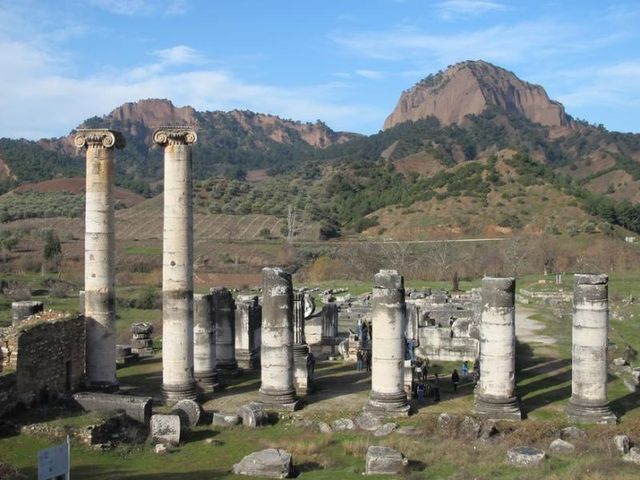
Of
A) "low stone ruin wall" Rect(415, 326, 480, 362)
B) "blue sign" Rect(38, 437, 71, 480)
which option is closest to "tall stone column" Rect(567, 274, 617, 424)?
"low stone ruin wall" Rect(415, 326, 480, 362)

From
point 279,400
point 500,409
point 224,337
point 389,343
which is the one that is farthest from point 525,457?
point 224,337


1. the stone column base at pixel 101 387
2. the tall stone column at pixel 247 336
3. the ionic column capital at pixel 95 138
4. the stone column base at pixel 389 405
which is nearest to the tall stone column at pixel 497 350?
the stone column base at pixel 389 405

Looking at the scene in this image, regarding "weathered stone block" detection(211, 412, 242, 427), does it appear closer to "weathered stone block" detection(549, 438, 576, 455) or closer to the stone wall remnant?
the stone wall remnant

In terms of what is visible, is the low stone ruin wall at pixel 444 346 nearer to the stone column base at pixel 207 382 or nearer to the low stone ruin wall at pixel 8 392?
the stone column base at pixel 207 382

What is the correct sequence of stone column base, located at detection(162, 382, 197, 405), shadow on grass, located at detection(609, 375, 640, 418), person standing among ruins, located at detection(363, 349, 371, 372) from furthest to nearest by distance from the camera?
person standing among ruins, located at detection(363, 349, 371, 372)
stone column base, located at detection(162, 382, 197, 405)
shadow on grass, located at detection(609, 375, 640, 418)

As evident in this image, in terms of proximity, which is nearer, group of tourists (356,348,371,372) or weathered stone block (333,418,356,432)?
weathered stone block (333,418,356,432)

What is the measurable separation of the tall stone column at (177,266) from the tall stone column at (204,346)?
1.87 m

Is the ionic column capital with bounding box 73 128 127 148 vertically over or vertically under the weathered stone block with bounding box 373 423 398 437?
over

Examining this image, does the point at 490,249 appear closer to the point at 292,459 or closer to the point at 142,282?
the point at 142,282

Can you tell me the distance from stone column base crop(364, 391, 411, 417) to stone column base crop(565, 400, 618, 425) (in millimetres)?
4481

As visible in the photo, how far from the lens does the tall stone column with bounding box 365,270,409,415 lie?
21.3 meters

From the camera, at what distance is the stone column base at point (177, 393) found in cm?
2195

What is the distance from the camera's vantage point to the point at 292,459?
53.6 feet

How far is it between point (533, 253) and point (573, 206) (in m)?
21.9
